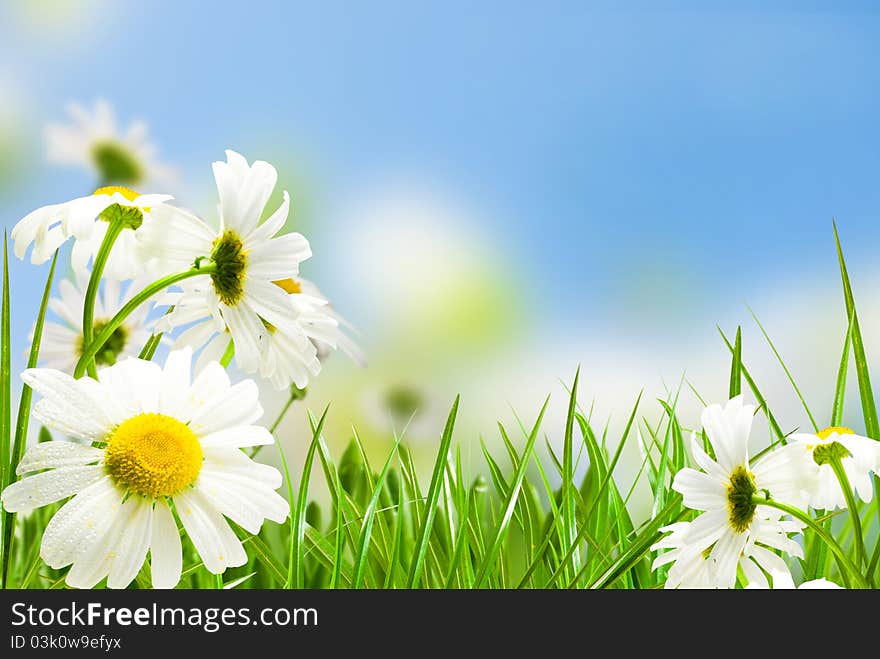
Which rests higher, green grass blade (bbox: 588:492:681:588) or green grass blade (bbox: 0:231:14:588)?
green grass blade (bbox: 0:231:14:588)

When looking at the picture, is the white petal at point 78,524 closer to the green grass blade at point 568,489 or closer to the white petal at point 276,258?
the white petal at point 276,258

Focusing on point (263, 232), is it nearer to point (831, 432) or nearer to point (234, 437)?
point (234, 437)

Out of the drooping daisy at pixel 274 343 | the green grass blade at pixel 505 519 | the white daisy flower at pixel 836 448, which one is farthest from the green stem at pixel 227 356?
the white daisy flower at pixel 836 448

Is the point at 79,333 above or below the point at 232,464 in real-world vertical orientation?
above

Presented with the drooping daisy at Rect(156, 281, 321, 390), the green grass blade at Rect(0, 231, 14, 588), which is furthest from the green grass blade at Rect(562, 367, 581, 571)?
the green grass blade at Rect(0, 231, 14, 588)

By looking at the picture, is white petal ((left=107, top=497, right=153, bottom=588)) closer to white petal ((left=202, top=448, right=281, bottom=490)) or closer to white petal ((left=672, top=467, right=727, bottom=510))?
white petal ((left=202, top=448, right=281, bottom=490))

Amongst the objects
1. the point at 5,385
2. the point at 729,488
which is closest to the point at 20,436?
the point at 5,385
